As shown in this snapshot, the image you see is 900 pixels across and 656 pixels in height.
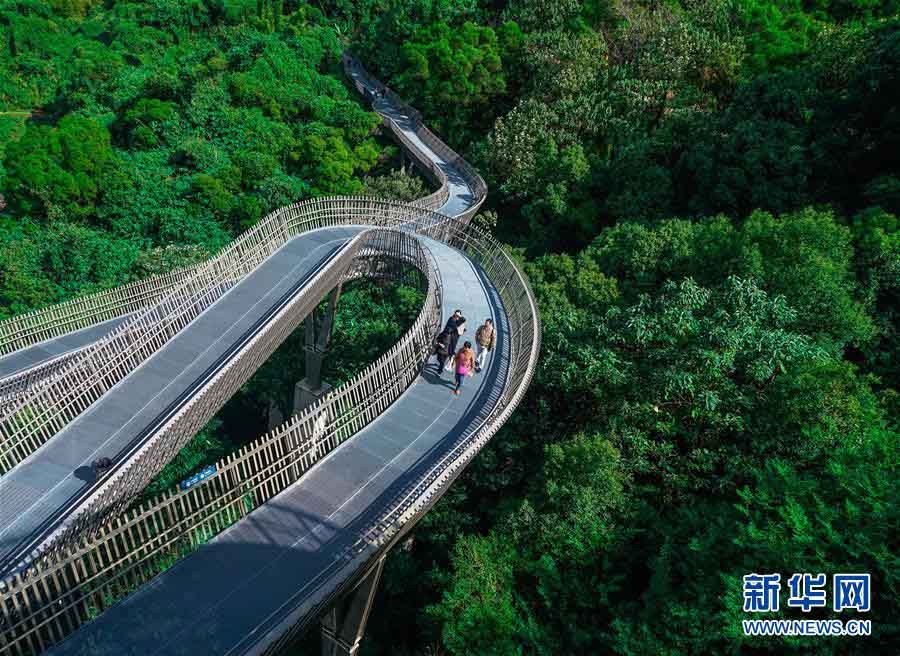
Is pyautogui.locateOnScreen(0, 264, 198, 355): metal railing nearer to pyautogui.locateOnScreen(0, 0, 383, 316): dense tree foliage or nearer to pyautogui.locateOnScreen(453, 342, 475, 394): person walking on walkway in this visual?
pyautogui.locateOnScreen(0, 0, 383, 316): dense tree foliage

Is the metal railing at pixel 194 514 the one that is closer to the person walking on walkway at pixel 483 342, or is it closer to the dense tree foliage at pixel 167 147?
the person walking on walkway at pixel 483 342

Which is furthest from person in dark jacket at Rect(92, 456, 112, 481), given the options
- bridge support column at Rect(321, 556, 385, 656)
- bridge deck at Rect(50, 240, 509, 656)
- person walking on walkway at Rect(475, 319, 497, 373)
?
person walking on walkway at Rect(475, 319, 497, 373)

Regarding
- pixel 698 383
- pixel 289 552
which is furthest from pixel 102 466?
pixel 698 383

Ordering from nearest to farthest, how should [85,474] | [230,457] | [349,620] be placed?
[230,457], [85,474], [349,620]

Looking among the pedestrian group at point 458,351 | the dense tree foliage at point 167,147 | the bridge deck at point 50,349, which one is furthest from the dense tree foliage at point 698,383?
the dense tree foliage at point 167,147

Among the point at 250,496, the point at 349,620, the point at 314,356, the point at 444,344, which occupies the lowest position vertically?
the point at 314,356

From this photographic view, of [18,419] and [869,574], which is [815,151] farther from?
[18,419]

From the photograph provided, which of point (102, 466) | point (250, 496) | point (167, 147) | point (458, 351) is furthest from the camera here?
point (167, 147)

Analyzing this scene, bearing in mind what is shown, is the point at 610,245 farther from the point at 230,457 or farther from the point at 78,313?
the point at 78,313
